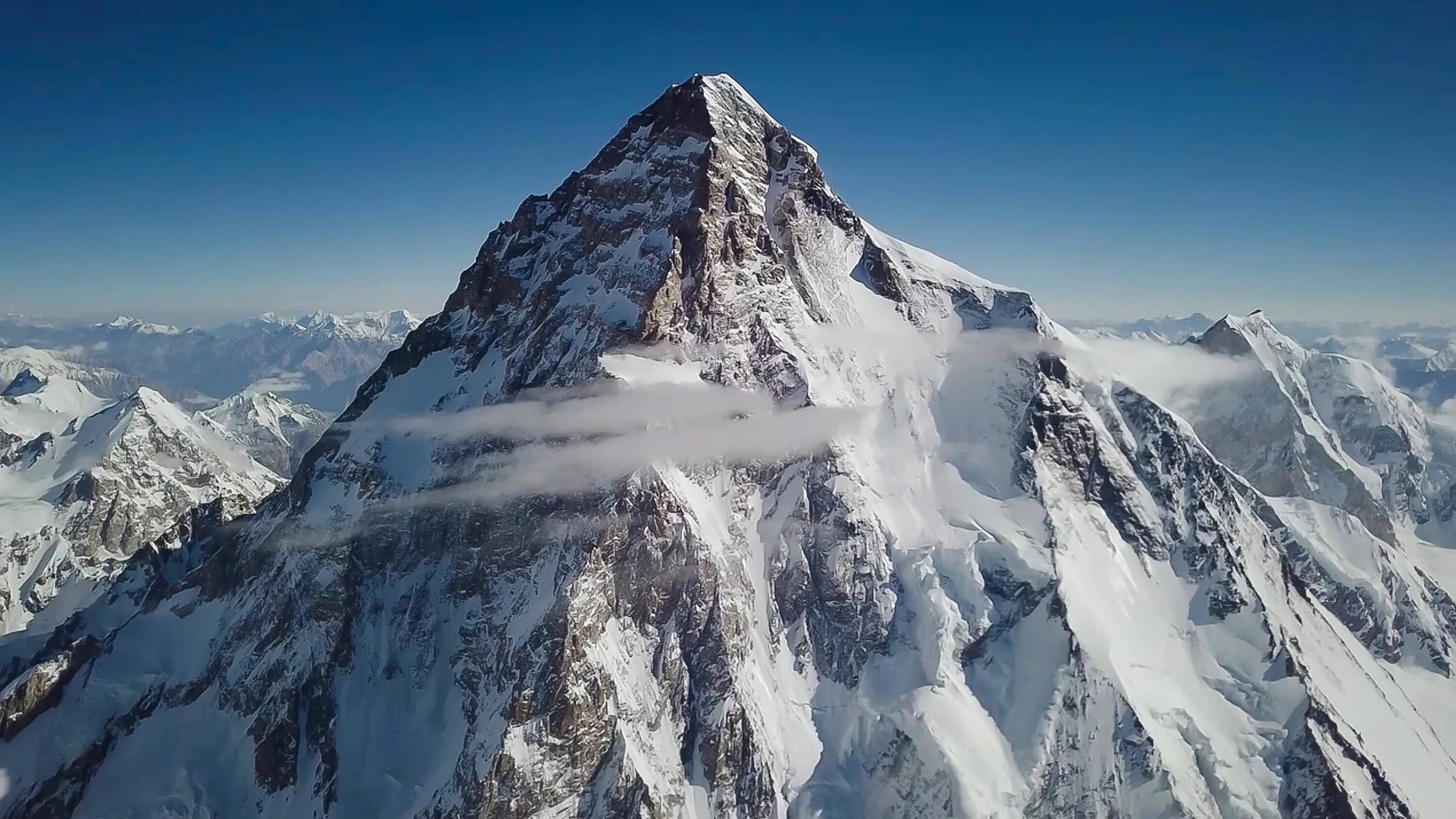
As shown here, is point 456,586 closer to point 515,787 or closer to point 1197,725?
point 515,787

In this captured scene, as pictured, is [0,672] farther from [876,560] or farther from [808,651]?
[876,560]

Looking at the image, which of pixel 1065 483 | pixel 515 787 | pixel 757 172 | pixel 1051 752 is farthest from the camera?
pixel 757 172

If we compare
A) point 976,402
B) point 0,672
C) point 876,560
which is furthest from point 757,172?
point 0,672

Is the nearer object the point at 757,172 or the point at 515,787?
the point at 515,787

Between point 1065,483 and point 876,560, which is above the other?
point 1065,483

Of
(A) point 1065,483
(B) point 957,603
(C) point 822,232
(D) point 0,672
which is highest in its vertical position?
(C) point 822,232

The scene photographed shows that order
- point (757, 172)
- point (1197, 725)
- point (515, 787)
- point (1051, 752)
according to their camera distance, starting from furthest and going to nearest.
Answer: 1. point (757, 172)
2. point (1197, 725)
3. point (1051, 752)
4. point (515, 787)

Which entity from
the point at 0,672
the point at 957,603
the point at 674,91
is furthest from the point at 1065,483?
the point at 0,672
